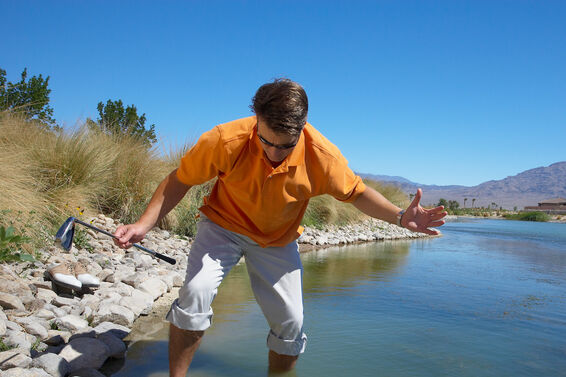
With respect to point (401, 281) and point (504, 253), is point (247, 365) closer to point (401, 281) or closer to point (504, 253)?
point (401, 281)

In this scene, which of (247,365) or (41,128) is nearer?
(247,365)

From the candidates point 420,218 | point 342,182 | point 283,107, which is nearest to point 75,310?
point 342,182

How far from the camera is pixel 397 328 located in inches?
151

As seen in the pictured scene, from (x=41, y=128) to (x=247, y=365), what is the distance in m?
5.86

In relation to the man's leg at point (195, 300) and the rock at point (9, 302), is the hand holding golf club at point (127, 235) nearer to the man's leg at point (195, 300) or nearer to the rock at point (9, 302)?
the man's leg at point (195, 300)

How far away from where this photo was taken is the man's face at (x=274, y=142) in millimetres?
1985

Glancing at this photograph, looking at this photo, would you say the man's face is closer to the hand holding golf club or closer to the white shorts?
the white shorts

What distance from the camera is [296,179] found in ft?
7.15

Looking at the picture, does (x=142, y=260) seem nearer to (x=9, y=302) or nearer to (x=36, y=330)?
(x=9, y=302)

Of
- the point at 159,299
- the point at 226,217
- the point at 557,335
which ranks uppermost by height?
the point at 226,217

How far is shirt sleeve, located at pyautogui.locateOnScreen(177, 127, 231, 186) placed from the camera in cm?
213

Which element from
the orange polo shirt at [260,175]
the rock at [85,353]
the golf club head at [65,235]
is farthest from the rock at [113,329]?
the orange polo shirt at [260,175]

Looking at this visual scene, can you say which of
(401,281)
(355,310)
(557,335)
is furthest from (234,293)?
(557,335)

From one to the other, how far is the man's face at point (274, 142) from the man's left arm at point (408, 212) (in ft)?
1.89
